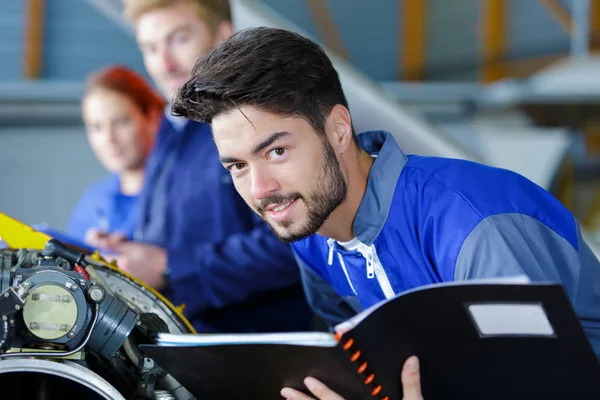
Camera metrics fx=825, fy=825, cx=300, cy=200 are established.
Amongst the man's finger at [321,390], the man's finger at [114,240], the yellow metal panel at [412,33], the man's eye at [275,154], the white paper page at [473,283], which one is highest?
the yellow metal panel at [412,33]

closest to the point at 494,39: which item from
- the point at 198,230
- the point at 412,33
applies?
the point at 412,33

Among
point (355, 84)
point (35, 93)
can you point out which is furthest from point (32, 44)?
point (355, 84)

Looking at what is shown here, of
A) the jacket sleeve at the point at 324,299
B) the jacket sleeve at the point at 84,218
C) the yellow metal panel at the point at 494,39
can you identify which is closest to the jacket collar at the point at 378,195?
the jacket sleeve at the point at 324,299

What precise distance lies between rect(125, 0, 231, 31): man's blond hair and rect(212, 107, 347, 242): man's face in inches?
32.9

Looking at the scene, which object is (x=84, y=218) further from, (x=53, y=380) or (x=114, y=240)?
(x=53, y=380)

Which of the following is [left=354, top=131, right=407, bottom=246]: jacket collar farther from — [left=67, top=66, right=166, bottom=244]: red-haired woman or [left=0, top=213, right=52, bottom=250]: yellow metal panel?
[left=67, top=66, right=166, bottom=244]: red-haired woman

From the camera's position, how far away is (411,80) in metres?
7.25

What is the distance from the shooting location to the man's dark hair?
1107mm

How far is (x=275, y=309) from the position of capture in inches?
72.7

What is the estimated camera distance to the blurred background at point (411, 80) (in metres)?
4.09

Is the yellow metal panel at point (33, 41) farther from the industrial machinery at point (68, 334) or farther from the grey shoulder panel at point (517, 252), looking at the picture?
the grey shoulder panel at point (517, 252)

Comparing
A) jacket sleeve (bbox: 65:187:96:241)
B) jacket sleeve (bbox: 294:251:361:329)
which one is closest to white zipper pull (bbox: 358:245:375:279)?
jacket sleeve (bbox: 294:251:361:329)

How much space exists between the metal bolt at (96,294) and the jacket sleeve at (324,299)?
1.64 ft

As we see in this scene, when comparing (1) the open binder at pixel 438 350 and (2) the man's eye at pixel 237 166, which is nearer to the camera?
(1) the open binder at pixel 438 350
